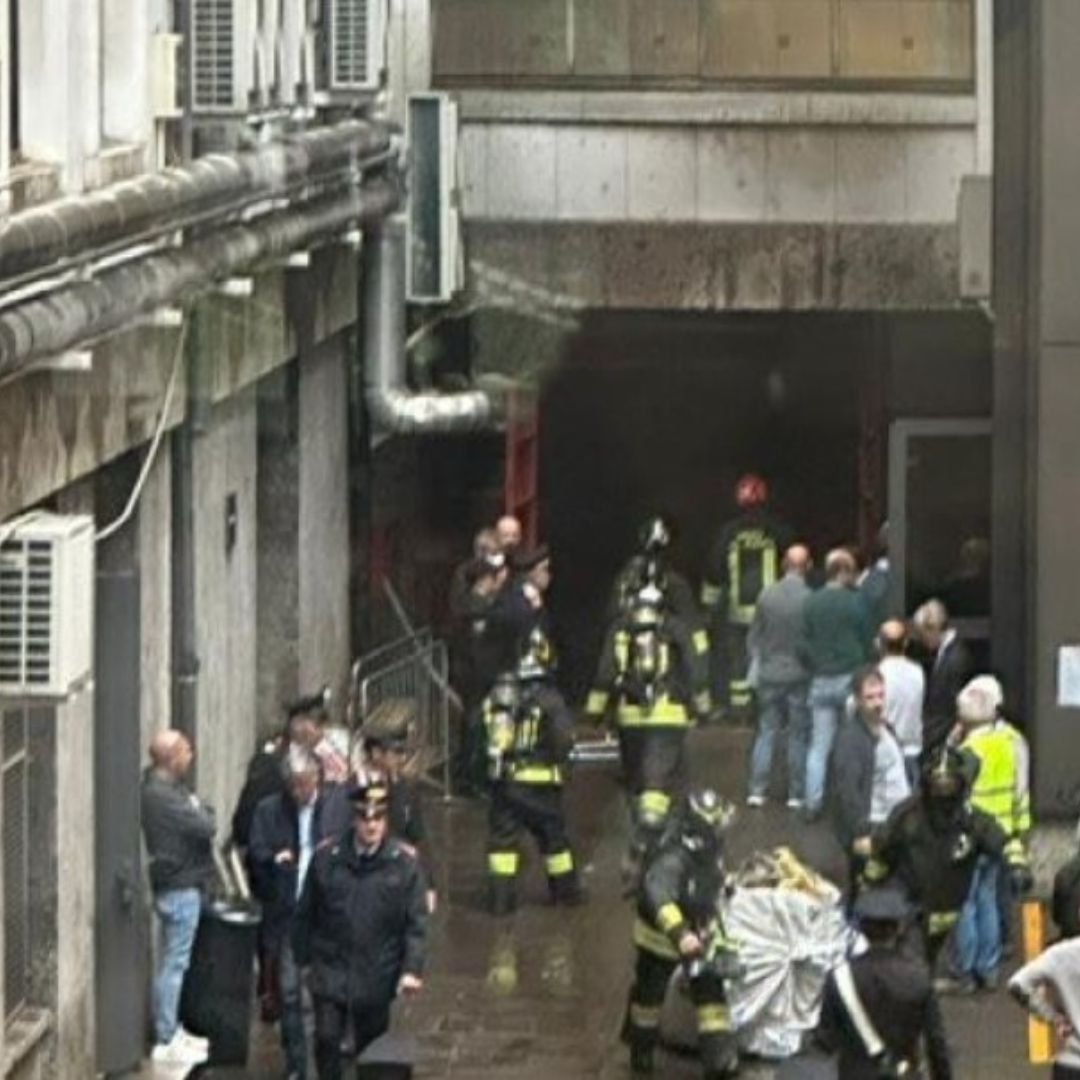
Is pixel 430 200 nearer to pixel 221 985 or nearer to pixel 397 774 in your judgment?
pixel 397 774

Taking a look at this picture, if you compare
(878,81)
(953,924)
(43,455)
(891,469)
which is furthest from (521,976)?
(878,81)

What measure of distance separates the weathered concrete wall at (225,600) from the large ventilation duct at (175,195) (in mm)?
1316

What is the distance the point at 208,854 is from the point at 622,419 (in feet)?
44.5

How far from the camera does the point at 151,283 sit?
19.8 meters

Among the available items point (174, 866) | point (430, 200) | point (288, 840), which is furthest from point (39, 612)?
point (430, 200)

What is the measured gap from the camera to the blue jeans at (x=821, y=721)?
28234mm

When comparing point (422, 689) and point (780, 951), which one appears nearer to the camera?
point (780, 951)

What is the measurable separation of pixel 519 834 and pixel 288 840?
170 inches

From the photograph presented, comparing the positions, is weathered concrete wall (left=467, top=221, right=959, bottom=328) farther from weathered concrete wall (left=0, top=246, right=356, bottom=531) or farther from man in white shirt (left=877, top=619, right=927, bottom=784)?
man in white shirt (left=877, top=619, right=927, bottom=784)

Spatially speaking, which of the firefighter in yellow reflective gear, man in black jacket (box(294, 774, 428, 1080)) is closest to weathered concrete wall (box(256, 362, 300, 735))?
the firefighter in yellow reflective gear

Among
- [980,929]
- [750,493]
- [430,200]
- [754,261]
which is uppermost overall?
[430,200]

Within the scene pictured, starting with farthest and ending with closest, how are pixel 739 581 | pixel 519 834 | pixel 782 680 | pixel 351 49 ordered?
pixel 739 581, pixel 782 680, pixel 351 49, pixel 519 834

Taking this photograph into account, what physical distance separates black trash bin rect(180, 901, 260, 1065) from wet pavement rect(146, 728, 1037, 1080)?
0.92 feet

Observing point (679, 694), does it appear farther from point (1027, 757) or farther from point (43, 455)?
point (43, 455)
